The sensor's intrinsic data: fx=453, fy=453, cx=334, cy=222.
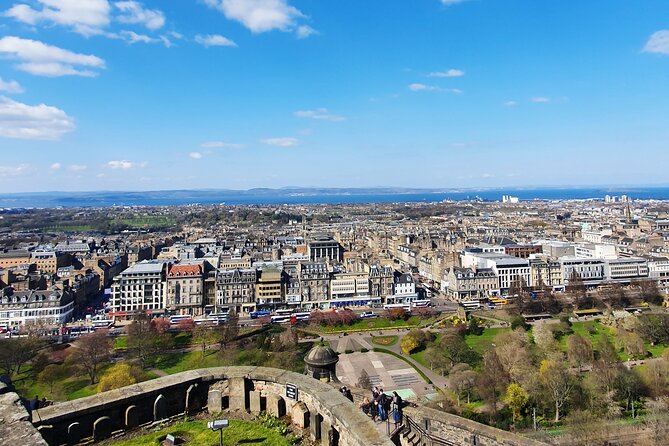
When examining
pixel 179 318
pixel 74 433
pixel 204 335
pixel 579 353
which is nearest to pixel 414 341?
pixel 579 353

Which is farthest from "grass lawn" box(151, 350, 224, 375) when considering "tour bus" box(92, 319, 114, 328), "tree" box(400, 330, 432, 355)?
"tree" box(400, 330, 432, 355)

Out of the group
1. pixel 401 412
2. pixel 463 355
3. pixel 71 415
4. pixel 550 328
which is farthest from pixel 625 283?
pixel 71 415

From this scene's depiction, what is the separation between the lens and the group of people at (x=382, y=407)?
9129 millimetres

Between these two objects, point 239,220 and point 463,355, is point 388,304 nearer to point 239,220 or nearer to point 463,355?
point 463,355

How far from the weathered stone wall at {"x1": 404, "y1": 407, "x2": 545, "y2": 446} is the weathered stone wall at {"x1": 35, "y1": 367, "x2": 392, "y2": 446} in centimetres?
329

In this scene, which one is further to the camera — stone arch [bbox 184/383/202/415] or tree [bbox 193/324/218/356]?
tree [bbox 193/324/218/356]

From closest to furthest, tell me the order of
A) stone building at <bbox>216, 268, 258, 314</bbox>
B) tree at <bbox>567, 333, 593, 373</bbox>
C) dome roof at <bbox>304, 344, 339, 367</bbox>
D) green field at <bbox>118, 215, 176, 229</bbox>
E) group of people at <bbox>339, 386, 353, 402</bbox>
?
group of people at <bbox>339, 386, 353, 402</bbox> → dome roof at <bbox>304, 344, 339, 367</bbox> → tree at <bbox>567, 333, 593, 373</bbox> → stone building at <bbox>216, 268, 258, 314</bbox> → green field at <bbox>118, 215, 176, 229</bbox>

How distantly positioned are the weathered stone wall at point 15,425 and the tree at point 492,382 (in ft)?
84.5

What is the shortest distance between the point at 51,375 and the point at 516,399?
110 feet

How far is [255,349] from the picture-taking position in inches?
1626

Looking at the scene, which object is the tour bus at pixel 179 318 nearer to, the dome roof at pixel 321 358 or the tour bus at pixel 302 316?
the tour bus at pixel 302 316

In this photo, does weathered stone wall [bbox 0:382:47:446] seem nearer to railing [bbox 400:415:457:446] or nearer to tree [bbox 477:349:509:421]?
railing [bbox 400:415:457:446]

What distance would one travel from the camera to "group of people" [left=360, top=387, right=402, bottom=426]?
913 centimetres

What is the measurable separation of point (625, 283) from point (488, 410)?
53.0 meters
